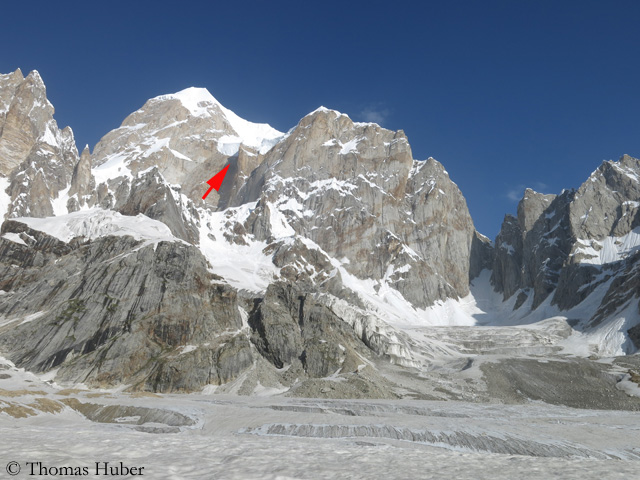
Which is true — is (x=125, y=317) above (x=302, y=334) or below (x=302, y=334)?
above

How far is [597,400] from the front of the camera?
105625 millimetres

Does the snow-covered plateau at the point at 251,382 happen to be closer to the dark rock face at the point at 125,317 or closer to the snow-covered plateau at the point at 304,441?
the snow-covered plateau at the point at 304,441

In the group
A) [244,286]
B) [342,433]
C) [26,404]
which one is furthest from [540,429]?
[244,286]

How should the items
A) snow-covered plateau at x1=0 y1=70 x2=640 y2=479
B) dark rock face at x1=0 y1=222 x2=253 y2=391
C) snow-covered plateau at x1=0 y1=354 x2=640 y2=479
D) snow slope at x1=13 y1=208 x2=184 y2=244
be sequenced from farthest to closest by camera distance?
snow slope at x1=13 y1=208 x2=184 y2=244 < dark rock face at x1=0 y1=222 x2=253 y2=391 < snow-covered plateau at x1=0 y1=70 x2=640 y2=479 < snow-covered plateau at x1=0 y1=354 x2=640 y2=479

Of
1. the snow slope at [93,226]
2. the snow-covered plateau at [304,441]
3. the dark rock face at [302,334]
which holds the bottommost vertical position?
the snow-covered plateau at [304,441]

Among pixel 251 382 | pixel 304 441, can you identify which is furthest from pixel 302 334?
pixel 304 441

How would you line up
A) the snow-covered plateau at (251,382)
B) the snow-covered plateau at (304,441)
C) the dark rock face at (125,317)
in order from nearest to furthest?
the snow-covered plateau at (304,441), the snow-covered plateau at (251,382), the dark rock face at (125,317)

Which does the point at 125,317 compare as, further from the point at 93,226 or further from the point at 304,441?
the point at 304,441

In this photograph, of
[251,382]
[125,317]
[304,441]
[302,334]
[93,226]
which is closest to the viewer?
[304,441]

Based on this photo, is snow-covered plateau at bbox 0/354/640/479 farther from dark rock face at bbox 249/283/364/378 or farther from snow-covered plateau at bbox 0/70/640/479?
dark rock face at bbox 249/283/364/378

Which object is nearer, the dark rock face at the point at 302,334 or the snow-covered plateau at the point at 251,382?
the snow-covered plateau at the point at 251,382

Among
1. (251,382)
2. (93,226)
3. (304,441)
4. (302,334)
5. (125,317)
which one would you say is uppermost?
(93,226)

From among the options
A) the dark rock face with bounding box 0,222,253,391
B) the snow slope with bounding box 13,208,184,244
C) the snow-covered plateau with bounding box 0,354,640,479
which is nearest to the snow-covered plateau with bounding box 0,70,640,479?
the snow-covered plateau with bounding box 0,354,640,479

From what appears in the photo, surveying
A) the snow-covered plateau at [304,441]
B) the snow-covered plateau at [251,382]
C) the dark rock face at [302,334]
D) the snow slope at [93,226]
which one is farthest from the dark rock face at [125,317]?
the snow slope at [93,226]
